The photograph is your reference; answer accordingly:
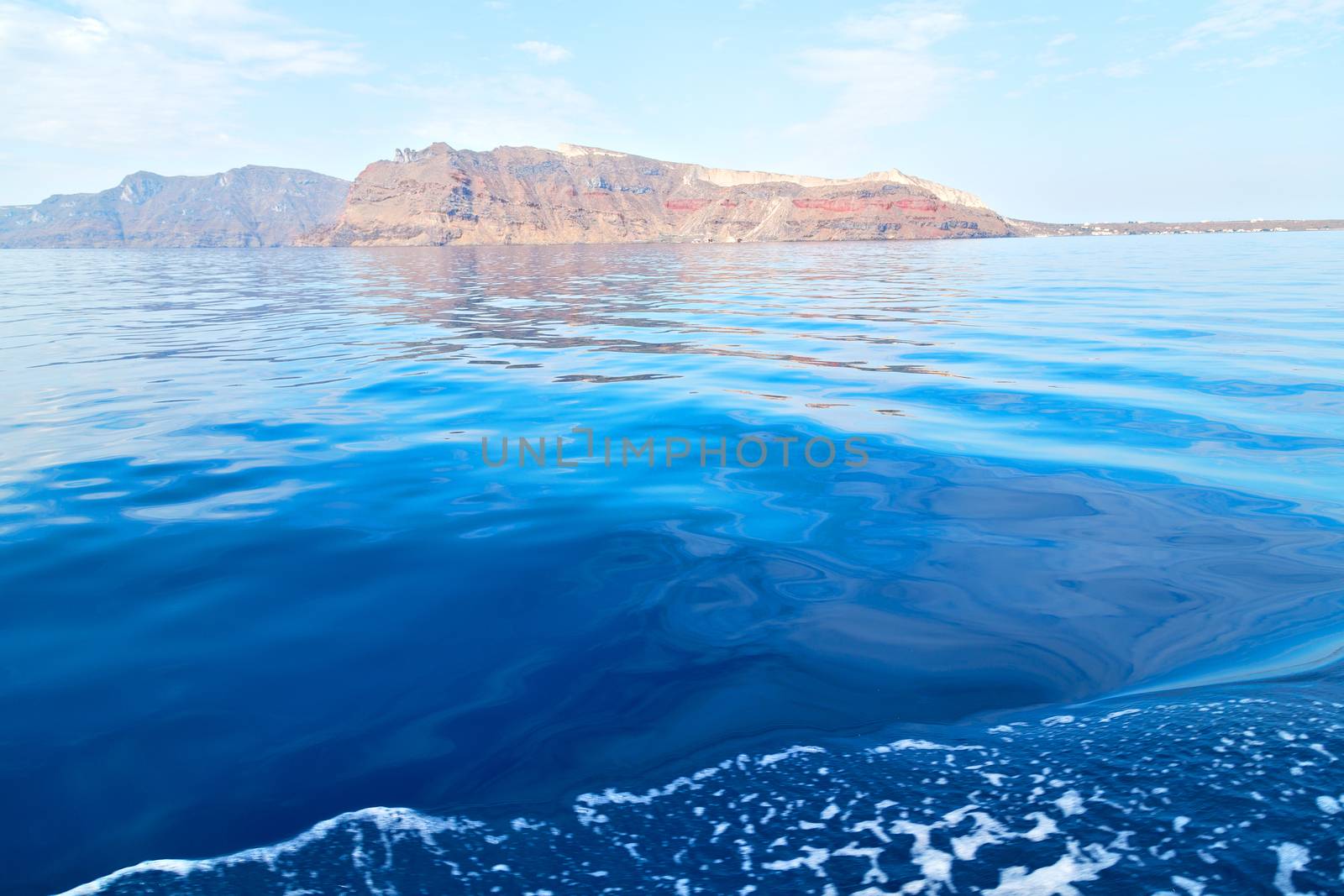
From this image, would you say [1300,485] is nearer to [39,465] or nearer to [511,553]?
[511,553]

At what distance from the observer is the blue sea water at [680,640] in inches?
99.0

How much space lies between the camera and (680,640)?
13.7 feet

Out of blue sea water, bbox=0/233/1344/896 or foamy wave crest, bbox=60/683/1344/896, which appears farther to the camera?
blue sea water, bbox=0/233/1344/896

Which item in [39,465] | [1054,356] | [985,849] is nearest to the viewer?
[985,849]

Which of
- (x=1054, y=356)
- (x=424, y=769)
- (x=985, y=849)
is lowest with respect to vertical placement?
(x=424, y=769)

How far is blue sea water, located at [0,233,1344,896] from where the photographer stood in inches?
99.0

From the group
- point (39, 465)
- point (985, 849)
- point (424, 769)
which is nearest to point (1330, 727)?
point (985, 849)

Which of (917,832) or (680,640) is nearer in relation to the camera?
(917,832)

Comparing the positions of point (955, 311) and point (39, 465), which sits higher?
point (955, 311)

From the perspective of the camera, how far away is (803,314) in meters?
19.8

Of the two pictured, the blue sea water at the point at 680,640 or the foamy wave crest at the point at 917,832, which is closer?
the foamy wave crest at the point at 917,832

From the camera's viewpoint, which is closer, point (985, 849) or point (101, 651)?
point (985, 849)

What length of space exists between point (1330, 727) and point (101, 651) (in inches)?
226

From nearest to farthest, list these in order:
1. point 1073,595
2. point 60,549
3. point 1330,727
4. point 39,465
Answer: point 1330,727 < point 1073,595 < point 60,549 < point 39,465
